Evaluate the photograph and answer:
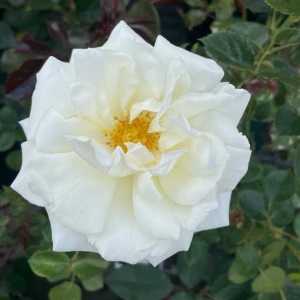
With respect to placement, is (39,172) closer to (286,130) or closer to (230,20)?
(286,130)

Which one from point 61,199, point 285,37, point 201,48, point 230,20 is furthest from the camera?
point 230,20

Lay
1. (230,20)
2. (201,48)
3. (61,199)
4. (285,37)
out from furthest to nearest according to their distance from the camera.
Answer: (230,20), (201,48), (285,37), (61,199)

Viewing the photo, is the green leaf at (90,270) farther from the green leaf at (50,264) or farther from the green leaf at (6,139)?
the green leaf at (6,139)

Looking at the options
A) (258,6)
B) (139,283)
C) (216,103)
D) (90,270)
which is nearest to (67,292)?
(90,270)

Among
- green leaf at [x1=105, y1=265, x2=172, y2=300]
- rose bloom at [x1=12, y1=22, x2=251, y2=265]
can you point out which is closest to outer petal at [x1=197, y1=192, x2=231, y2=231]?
rose bloom at [x1=12, y1=22, x2=251, y2=265]

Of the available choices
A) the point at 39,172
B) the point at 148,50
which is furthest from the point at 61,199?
the point at 148,50
